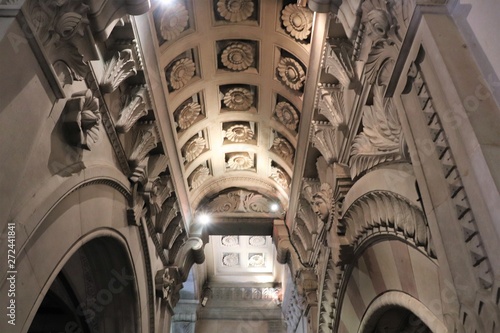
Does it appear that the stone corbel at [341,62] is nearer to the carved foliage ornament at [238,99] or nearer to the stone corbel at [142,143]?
the stone corbel at [142,143]

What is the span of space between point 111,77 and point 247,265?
9.05m

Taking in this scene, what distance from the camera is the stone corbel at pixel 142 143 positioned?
15.3 ft

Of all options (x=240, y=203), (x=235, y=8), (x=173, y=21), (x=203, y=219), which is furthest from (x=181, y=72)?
(x=240, y=203)

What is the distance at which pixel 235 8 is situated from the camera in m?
5.41

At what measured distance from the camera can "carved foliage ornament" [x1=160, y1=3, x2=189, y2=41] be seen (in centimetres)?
496

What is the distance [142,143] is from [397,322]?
3301mm

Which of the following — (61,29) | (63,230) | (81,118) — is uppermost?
(61,29)

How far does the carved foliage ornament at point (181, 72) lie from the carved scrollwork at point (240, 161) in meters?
2.40

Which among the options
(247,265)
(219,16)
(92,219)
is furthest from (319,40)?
(247,265)

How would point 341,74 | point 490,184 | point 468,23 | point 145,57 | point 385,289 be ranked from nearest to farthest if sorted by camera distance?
1. point 490,184
2. point 468,23
3. point 385,289
4. point 341,74
5. point 145,57

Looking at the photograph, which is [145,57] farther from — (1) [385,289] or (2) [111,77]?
(1) [385,289]

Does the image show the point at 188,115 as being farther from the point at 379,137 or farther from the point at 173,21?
the point at 379,137

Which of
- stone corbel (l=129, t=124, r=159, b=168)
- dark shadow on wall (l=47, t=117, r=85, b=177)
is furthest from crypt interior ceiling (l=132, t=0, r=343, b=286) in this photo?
dark shadow on wall (l=47, t=117, r=85, b=177)

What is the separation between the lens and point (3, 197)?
2.32 m
